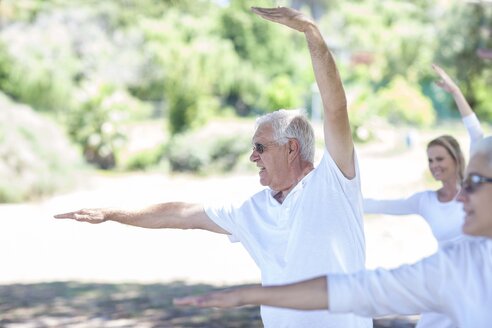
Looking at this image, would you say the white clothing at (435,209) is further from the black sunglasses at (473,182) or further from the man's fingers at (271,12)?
the black sunglasses at (473,182)

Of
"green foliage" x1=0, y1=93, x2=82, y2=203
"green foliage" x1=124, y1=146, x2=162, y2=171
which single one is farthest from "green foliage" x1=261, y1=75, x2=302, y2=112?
"green foliage" x1=0, y1=93, x2=82, y2=203

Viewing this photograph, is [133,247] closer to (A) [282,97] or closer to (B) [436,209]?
(B) [436,209]

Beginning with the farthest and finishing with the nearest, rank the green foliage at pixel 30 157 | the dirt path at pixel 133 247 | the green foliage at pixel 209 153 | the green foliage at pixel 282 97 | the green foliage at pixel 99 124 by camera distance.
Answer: the green foliage at pixel 282 97 < the green foliage at pixel 99 124 < the green foliage at pixel 209 153 < the green foliage at pixel 30 157 < the dirt path at pixel 133 247

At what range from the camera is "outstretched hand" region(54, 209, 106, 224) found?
324 cm

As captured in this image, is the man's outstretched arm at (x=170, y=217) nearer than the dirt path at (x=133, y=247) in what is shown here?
Yes

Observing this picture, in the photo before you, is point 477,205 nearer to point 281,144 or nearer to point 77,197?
point 281,144

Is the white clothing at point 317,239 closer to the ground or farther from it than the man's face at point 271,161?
closer to the ground

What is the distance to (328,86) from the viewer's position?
2965mm

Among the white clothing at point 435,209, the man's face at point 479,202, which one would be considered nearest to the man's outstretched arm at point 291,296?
the man's face at point 479,202

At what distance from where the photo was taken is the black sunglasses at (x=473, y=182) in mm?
2053

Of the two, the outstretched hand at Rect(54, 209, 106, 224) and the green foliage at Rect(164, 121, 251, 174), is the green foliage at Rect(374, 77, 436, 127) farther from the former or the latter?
the outstretched hand at Rect(54, 209, 106, 224)

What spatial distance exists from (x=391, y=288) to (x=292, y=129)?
1.34 metres

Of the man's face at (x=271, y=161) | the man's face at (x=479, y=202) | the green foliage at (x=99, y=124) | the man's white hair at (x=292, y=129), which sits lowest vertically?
the man's face at (x=479, y=202)

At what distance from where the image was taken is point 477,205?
6.76 feet
